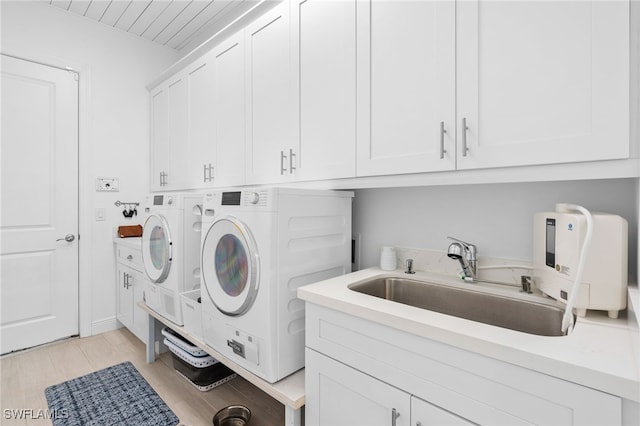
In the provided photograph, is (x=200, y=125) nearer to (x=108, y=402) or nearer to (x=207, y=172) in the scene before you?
(x=207, y=172)

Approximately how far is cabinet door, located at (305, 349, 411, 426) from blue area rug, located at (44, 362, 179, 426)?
102cm

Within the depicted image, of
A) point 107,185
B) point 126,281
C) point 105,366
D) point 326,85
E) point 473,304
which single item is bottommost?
point 105,366

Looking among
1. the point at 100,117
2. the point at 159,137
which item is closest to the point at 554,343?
the point at 159,137

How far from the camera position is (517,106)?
109 cm

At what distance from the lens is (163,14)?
2922 millimetres

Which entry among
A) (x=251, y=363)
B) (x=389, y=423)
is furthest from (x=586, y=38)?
(x=251, y=363)

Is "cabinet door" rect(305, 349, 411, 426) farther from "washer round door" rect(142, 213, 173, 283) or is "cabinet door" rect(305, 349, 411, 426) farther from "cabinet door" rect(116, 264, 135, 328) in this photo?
Answer: "cabinet door" rect(116, 264, 135, 328)

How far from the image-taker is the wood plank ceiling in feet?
9.12

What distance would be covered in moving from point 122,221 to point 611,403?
146 inches

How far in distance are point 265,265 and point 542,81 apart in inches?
49.2

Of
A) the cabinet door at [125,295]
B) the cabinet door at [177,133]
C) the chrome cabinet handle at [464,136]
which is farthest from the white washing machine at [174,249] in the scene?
the chrome cabinet handle at [464,136]

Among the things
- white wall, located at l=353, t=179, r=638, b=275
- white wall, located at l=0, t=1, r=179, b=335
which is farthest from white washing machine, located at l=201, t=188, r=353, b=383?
white wall, located at l=0, t=1, r=179, b=335

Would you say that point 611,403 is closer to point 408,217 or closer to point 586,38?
point 586,38

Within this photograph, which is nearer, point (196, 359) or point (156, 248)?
point (196, 359)
